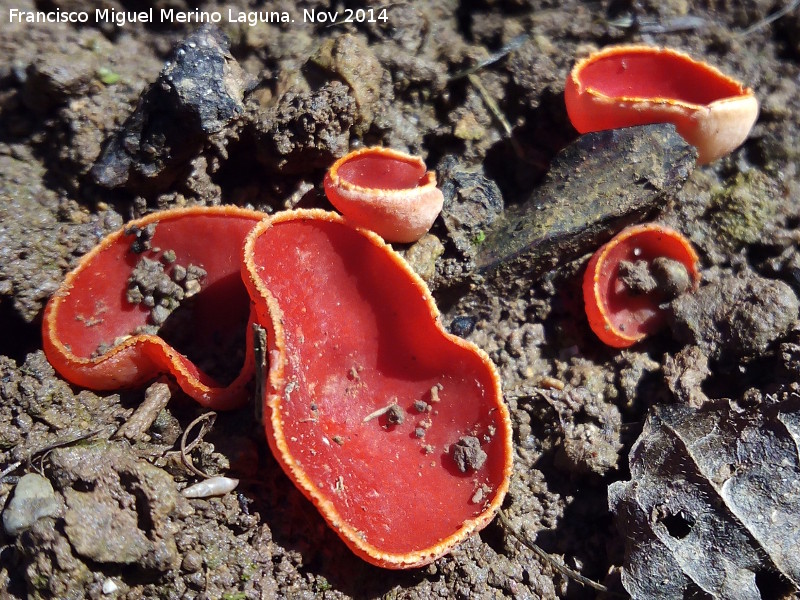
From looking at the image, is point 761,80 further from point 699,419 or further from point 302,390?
point 302,390

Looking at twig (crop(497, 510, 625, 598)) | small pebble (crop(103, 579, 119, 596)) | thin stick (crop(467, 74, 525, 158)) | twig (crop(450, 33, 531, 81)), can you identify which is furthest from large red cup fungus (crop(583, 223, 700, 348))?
small pebble (crop(103, 579, 119, 596))

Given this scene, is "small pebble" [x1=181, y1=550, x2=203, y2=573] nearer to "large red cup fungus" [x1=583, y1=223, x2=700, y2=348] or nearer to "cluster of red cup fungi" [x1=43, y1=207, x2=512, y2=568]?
"cluster of red cup fungi" [x1=43, y1=207, x2=512, y2=568]

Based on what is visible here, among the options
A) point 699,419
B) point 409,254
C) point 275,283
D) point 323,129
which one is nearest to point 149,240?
point 275,283

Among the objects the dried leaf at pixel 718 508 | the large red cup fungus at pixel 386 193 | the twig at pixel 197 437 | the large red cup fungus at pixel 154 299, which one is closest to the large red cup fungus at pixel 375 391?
the large red cup fungus at pixel 386 193

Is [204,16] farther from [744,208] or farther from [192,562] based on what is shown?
[744,208]

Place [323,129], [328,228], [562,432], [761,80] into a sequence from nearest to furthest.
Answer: [328,228]
[562,432]
[323,129]
[761,80]
